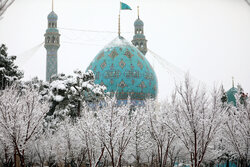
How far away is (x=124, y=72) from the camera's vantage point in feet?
163

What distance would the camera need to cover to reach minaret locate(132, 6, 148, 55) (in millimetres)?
62969

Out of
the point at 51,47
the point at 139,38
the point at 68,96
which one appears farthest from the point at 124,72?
the point at 68,96

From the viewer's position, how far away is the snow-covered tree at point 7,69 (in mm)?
27750

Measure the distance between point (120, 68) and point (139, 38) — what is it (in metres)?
14.8

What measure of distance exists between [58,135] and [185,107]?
1340cm

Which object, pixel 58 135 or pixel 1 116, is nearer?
pixel 1 116

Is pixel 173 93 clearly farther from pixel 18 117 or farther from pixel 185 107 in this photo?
pixel 18 117

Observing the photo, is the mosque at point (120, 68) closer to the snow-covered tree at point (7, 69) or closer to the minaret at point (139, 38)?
the minaret at point (139, 38)

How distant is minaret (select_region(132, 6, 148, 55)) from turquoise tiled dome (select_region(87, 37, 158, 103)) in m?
9.93

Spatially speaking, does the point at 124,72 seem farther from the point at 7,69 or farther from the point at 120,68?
the point at 7,69

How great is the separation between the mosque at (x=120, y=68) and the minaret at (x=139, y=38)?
7.97 meters

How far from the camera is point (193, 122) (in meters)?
13.2

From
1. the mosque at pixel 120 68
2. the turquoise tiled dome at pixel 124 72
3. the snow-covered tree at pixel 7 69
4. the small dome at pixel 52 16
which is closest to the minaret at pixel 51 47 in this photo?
the mosque at pixel 120 68

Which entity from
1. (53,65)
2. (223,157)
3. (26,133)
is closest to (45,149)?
(26,133)
